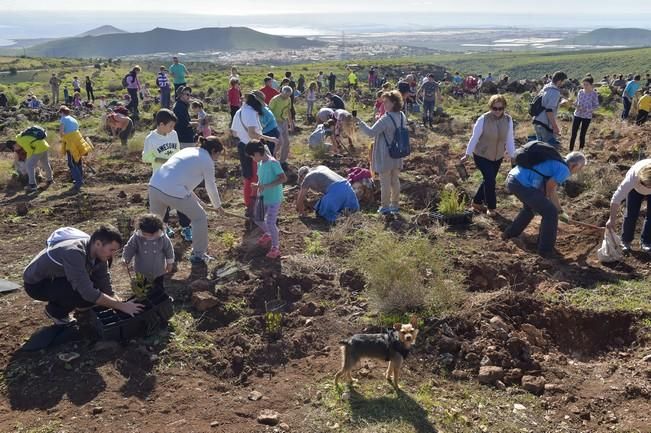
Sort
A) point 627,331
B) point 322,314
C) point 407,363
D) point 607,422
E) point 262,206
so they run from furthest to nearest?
point 262,206
point 322,314
point 627,331
point 407,363
point 607,422

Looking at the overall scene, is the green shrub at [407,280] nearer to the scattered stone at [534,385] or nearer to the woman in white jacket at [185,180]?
the scattered stone at [534,385]

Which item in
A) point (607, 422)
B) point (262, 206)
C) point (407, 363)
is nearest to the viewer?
point (607, 422)

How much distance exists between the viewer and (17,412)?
3.89 m

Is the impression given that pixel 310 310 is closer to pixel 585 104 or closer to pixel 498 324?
pixel 498 324

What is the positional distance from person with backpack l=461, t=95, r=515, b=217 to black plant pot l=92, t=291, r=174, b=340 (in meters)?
4.54

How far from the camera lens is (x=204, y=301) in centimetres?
524

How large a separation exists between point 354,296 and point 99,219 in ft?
14.7

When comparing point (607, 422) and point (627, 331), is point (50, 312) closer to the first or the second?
point (607, 422)

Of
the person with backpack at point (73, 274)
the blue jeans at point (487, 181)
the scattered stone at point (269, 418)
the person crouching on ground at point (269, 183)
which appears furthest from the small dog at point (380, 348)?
the blue jeans at point (487, 181)

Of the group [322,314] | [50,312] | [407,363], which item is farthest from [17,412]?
[407,363]

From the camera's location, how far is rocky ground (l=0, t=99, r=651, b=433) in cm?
385

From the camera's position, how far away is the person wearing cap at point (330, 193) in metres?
7.74

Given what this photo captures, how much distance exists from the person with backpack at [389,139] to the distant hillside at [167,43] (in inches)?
6313

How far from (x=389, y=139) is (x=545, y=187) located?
6.77 ft
